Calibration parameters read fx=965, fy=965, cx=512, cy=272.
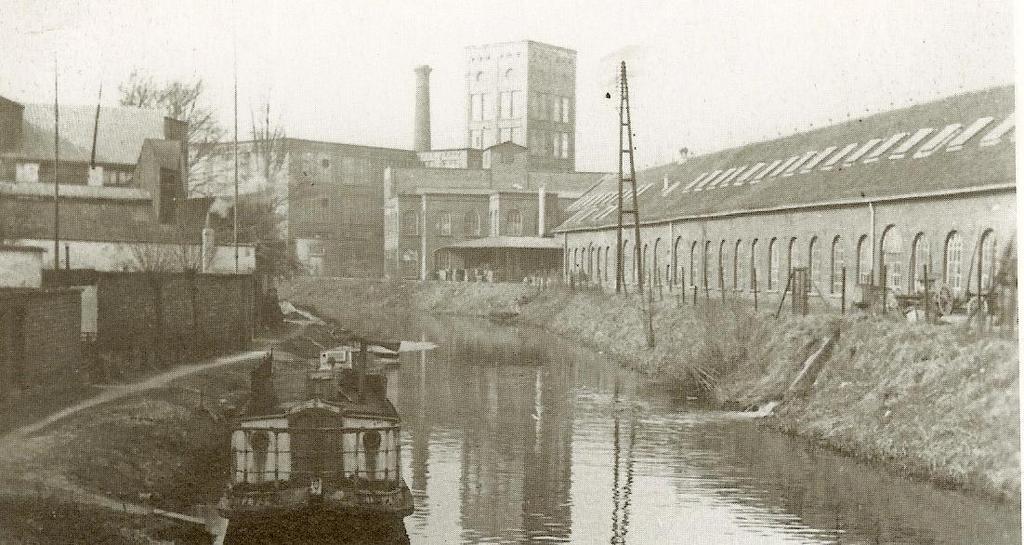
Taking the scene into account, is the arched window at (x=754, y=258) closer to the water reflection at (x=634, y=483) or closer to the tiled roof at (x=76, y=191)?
the water reflection at (x=634, y=483)

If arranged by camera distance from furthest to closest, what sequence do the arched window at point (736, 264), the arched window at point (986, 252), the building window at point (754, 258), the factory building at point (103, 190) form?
the arched window at point (736, 264) < the building window at point (754, 258) < the factory building at point (103, 190) < the arched window at point (986, 252)

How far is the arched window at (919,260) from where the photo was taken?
84.4 feet

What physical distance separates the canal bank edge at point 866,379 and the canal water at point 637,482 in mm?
473

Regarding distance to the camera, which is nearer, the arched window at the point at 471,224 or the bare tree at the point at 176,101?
the bare tree at the point at 176,101

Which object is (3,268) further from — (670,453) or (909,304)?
(909,304)

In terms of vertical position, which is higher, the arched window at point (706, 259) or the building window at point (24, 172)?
the building window at point (24, 172)

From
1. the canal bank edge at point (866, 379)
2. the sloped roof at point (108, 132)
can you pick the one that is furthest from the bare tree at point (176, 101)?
the canal bank edge at point (866, 379)

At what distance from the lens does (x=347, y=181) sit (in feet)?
256

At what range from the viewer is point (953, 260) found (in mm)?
24891

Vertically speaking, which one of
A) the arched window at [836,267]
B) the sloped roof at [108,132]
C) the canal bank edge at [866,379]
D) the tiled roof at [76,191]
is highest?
the sloped roof at [108,132]

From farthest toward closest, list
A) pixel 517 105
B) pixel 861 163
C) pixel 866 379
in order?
pixel 517 105 → pixel 861 163 → pixel 866 379

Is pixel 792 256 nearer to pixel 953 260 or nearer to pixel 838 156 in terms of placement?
pixel 838 156

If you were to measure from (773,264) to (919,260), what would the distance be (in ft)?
25.8

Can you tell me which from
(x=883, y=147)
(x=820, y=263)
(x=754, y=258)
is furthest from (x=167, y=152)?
(x=883, y=147)
